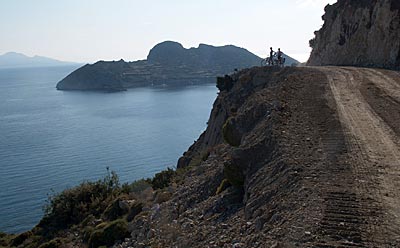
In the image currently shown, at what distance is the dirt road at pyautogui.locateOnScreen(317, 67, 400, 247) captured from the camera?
6.64 meters

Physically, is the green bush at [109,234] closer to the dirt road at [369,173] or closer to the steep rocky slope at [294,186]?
the steep rocky slope at [294,186]

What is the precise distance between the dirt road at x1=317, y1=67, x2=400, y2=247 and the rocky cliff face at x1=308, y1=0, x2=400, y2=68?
15.6 m

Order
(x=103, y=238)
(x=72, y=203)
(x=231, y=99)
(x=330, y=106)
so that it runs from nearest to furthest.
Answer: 1. (x=330, y=106)
2. (x=103, y=238)
3. (x=72, y=203)
4. (x=231, y=99)

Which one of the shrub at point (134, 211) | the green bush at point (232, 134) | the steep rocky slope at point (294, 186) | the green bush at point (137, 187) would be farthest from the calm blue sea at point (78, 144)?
the green bush at point (232, 134)

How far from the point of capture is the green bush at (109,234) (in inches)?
637

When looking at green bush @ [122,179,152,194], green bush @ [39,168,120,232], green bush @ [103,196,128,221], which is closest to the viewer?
green bush @ [103,196,128,221]

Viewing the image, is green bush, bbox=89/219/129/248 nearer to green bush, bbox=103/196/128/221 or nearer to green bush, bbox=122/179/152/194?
green bush, bbox=103/196/128/221

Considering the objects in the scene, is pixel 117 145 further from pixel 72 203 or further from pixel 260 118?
pixel 260 118

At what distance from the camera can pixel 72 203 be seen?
24359 mm

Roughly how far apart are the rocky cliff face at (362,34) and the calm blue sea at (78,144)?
2486 centimetres

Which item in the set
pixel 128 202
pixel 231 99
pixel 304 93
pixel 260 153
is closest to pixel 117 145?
pixel 231 99

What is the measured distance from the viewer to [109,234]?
16.5 metres

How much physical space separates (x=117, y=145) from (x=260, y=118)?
5465 centimetres

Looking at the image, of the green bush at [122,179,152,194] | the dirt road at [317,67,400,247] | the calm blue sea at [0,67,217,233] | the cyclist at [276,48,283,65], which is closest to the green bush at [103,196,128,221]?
the green bush at [122,179,152,194]
